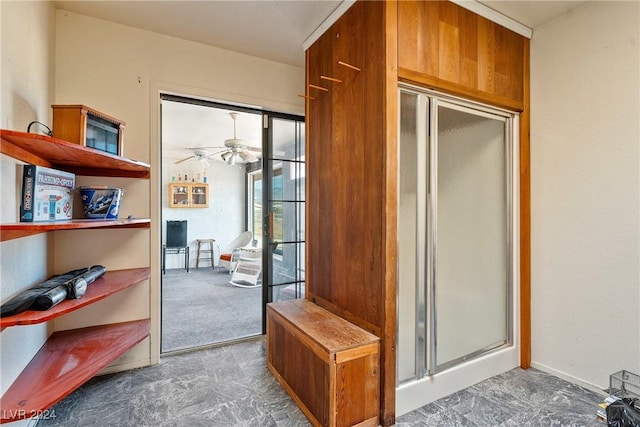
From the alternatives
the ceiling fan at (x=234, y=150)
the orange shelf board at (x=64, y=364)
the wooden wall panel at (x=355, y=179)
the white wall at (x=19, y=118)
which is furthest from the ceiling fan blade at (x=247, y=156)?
the orange shelf board at (x=64, y=364)

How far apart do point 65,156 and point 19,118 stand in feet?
0.90

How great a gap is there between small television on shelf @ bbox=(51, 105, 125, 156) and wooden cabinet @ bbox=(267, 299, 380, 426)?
1.67 metres

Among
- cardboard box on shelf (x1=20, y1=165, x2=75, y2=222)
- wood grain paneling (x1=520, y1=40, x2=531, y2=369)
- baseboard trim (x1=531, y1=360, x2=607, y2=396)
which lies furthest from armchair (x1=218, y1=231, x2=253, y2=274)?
baseboard trim (x1=531, y1=360, x2=607, y2=396)

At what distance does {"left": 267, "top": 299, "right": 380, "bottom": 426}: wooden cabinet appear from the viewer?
1562mm

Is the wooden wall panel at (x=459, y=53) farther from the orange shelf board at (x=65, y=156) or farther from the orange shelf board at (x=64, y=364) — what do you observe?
the orange shelf board at (x=64, y=364)

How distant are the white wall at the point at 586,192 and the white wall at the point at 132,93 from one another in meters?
2.65

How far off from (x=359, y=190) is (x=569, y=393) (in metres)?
1.93

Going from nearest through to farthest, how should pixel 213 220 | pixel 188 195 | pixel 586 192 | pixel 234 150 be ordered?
pixel 586 192, pixel 234 150, pixel 188 195, pixel 213 220

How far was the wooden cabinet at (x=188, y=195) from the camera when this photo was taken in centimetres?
632

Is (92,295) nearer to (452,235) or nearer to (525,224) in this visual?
(452,235)

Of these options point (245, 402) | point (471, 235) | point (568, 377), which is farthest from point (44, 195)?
point (568, 377)

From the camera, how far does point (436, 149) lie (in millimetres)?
1961

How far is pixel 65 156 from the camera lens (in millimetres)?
1784

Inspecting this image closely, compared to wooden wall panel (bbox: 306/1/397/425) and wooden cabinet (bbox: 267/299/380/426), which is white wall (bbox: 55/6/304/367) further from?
wooden cabinet (bbox: 267/299/380/426)
